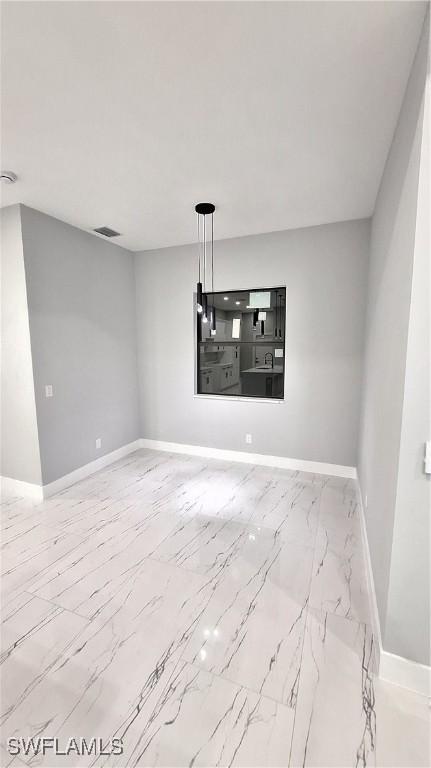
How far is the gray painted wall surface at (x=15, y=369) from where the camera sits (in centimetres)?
304

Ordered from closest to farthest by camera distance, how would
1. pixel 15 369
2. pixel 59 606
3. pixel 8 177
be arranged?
pixel 59 606
pixel 8 177
pixel 15 369

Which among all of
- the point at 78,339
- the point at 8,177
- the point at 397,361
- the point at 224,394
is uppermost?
the point at 8,177

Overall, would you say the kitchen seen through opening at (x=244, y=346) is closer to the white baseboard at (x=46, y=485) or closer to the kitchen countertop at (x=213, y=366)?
the kitchen countertop at (x=213, y=366)

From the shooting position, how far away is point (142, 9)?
4.12 ft

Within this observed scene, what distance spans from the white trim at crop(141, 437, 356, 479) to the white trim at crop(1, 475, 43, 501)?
5.59 ft

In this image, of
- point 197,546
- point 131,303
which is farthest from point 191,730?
point 131,303

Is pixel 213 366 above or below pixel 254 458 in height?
above

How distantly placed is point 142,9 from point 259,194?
1654 mm

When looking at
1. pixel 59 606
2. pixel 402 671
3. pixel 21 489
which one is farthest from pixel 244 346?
pixel 402 671

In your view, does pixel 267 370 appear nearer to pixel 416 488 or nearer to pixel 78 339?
pixel 78 339

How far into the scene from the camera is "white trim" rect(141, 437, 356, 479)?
3.77 metres

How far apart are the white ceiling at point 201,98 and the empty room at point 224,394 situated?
0.04 feet

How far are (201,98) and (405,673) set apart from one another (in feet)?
9.62

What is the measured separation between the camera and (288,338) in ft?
12.5
